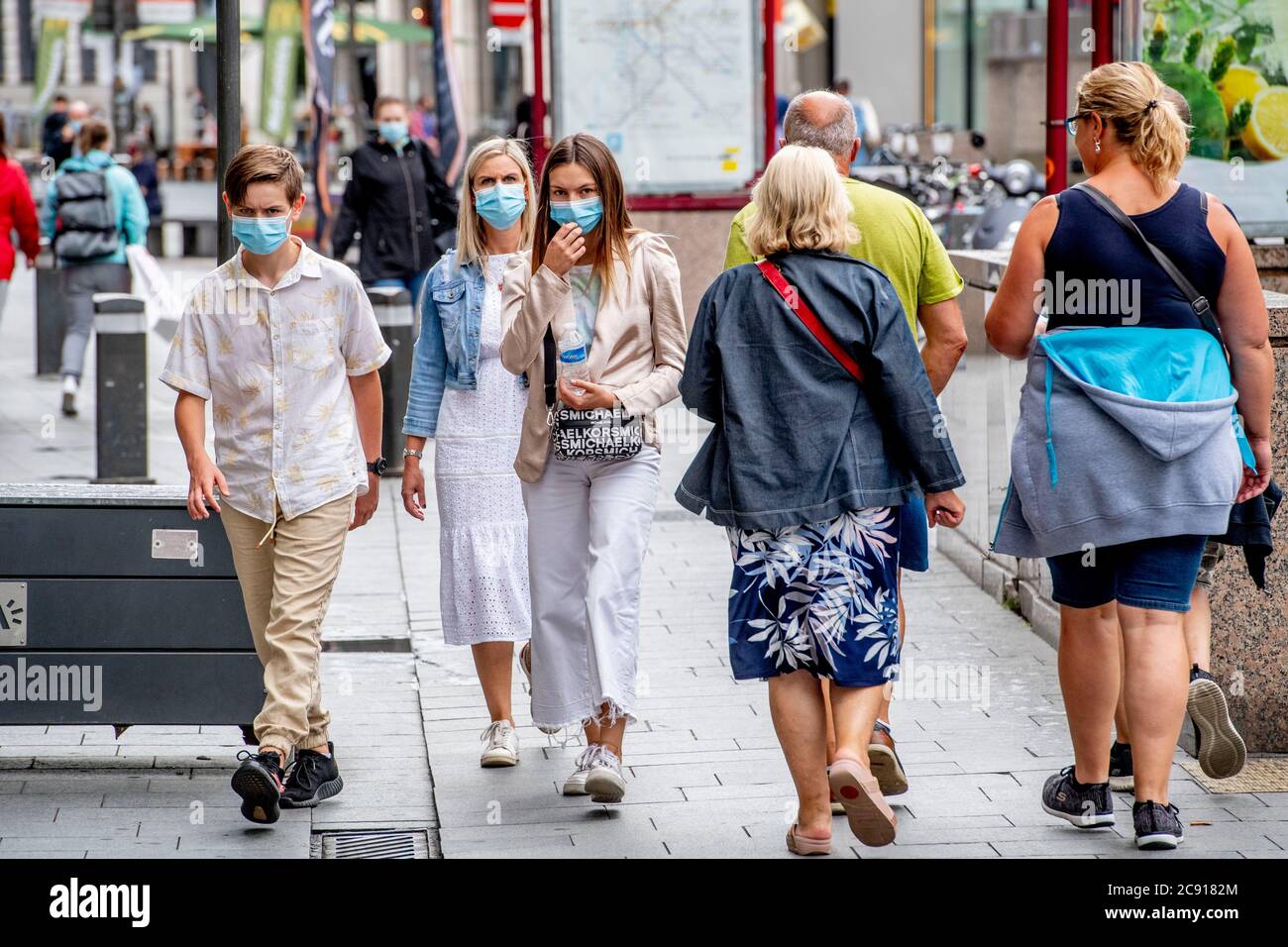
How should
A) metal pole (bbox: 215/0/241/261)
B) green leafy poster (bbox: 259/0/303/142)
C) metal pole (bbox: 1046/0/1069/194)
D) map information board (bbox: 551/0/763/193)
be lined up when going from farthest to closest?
1. green leafy poster (bbox: 259/0/303/142)
2. map information board (bbox: 551/0/763/193)
3. metal pole (bbox: 1046/0/1069/194)
4. metal pole (bbox: 215/0/241/261)

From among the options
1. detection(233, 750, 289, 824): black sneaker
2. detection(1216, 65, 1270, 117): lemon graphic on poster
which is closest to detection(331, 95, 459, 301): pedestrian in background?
detection(1216, 65, 1270, 117): lemon graphic on poster

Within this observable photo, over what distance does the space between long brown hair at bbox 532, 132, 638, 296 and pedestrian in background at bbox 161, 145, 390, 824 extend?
20.3 inches

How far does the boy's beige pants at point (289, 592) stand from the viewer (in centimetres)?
507

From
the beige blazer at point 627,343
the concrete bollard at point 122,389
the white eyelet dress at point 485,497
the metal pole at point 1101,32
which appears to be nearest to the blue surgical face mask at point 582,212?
the beige blazer at point 627,343

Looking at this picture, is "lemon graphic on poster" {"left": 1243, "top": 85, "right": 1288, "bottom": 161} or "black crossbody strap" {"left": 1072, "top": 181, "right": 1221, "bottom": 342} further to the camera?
"lemon graphic on poster" {"left": 1243, "top": 85, "right": 1288, "bottom": 161}

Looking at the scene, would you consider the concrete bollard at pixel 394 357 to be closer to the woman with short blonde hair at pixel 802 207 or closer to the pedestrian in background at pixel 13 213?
the pedestrian in background at pixel 13 213

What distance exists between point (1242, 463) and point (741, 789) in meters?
1.57

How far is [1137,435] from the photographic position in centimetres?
459

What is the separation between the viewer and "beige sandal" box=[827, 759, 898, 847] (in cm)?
435

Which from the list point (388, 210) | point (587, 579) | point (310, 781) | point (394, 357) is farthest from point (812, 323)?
point (388, 210)

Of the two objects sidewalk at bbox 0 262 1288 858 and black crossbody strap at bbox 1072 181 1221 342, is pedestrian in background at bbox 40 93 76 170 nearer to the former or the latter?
sidewalk at bbox 0 262 1288 858

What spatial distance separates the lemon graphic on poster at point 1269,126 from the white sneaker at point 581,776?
4206 millimetres

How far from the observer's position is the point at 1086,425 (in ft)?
15.3
